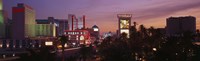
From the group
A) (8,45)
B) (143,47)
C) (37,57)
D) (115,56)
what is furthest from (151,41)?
(8,45)

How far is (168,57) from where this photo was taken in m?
39.5

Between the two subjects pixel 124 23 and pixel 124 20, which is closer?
pixel 124 23

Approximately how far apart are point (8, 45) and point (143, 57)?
154 m

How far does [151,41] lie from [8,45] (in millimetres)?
154811

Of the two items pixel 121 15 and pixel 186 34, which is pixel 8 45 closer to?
pixel 121 15

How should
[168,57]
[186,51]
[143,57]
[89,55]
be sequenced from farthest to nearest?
[89,55]
[143,57]
[186,51]
[168,57]

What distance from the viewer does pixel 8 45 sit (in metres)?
198

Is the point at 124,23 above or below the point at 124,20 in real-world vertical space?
below

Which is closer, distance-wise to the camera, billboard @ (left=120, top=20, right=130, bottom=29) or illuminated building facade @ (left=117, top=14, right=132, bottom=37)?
billboard @ (left=120, top=20, right=130, bottom=29)

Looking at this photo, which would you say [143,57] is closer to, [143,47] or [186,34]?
[143,47]

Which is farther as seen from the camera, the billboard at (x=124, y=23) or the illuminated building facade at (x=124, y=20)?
the illuminated building facade at (x=124, y=20)

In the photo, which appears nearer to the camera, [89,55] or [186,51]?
[186,51]

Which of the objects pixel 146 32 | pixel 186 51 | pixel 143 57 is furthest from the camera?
pixel 146 32

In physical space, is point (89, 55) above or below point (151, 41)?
below
